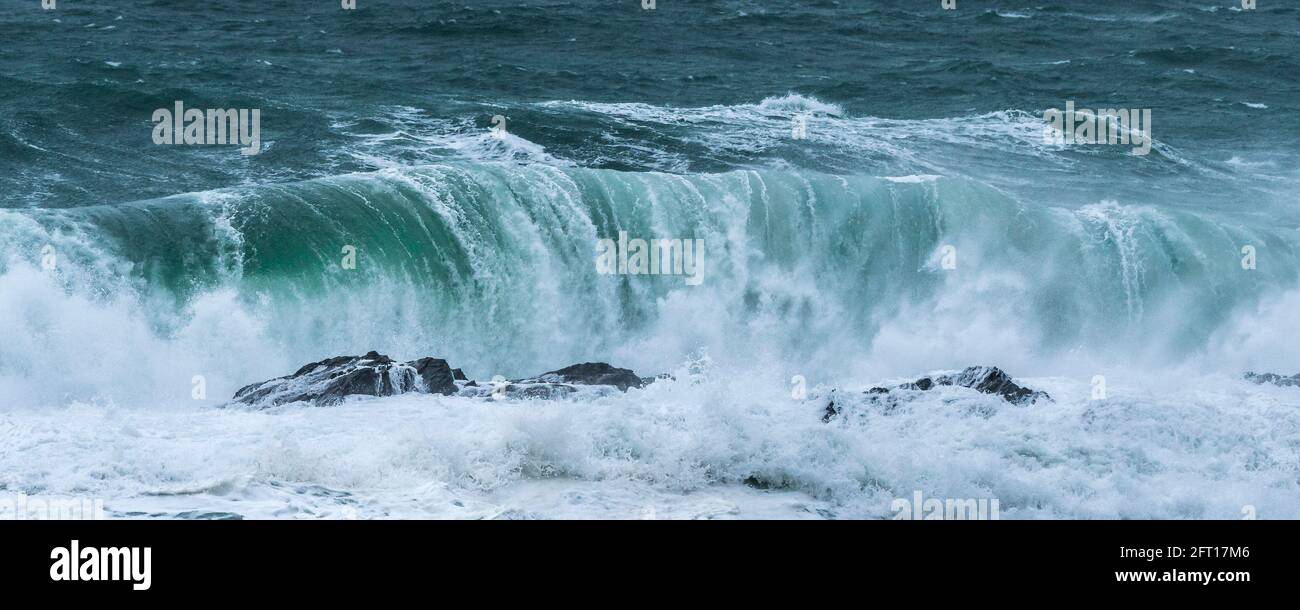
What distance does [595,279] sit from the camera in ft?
67.9

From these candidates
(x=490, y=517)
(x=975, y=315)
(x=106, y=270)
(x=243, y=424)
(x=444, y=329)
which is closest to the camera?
(x=490, y=517)

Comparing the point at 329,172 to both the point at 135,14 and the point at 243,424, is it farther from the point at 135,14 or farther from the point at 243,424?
the point at 135,14

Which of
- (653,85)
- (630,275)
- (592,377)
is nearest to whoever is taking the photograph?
(592,377)

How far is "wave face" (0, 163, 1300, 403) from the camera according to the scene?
18109mm

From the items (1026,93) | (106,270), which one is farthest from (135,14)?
(1026,93)

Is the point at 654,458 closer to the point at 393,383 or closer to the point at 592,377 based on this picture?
the point at 592,377

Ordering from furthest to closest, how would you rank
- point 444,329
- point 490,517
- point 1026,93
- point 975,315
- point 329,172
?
1. point 1026,93
2. point 329,172
3. point 975,315
4. point 444,329
5. point 490,517

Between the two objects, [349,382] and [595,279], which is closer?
[349,382]

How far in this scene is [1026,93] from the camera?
3266cm

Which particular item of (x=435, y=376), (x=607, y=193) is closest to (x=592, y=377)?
(x=435, y=376)

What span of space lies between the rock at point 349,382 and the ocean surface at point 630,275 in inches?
15.3

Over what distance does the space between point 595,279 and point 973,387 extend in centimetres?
633

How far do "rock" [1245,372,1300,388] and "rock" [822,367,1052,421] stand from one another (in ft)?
12.1
